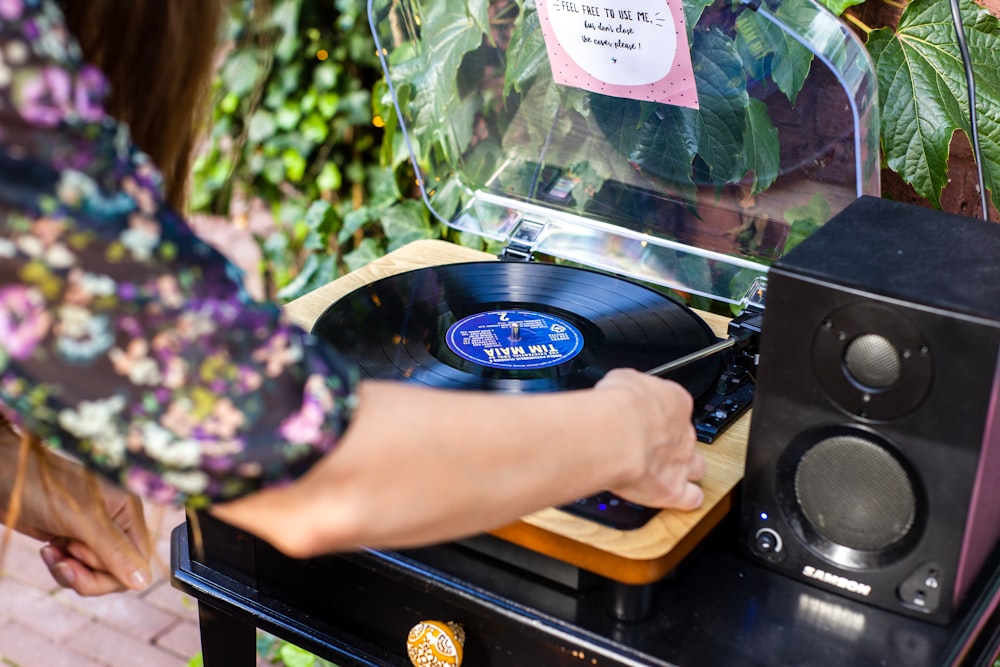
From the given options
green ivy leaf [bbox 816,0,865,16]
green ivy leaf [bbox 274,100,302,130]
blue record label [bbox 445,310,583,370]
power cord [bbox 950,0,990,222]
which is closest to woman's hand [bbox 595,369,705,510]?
blue record label [bbox 445,310,583,370]

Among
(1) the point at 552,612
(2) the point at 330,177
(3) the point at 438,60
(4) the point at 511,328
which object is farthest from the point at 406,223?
(1) the point at 552,612

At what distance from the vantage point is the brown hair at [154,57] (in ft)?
2.40

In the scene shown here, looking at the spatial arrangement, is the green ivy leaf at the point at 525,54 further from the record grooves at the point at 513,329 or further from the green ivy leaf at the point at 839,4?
the green ivy leaf at the point at 839,4

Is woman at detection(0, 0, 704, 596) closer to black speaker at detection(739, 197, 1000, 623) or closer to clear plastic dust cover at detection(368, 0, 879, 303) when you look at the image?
black speaker at detection(739, 197, 1000, 623)

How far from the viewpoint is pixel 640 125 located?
1296 mm

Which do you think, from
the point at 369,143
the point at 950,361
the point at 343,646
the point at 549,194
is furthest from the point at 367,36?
the point at 950,361

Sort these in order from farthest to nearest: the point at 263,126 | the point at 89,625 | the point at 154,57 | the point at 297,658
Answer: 1. the point at 263,126
2. the point at 89,625
3. the point at 297,658
4. the point at 154,57

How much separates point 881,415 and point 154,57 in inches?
24.4

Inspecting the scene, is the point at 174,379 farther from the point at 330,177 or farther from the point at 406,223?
the point at 330,177

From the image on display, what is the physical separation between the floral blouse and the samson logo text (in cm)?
50

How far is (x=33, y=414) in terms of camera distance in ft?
1.93

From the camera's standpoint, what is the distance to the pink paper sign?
118cm

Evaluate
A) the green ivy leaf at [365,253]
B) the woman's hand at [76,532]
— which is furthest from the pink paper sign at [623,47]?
the green ivy leaf at [365,253]

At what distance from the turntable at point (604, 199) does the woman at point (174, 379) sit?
0.84 ft
